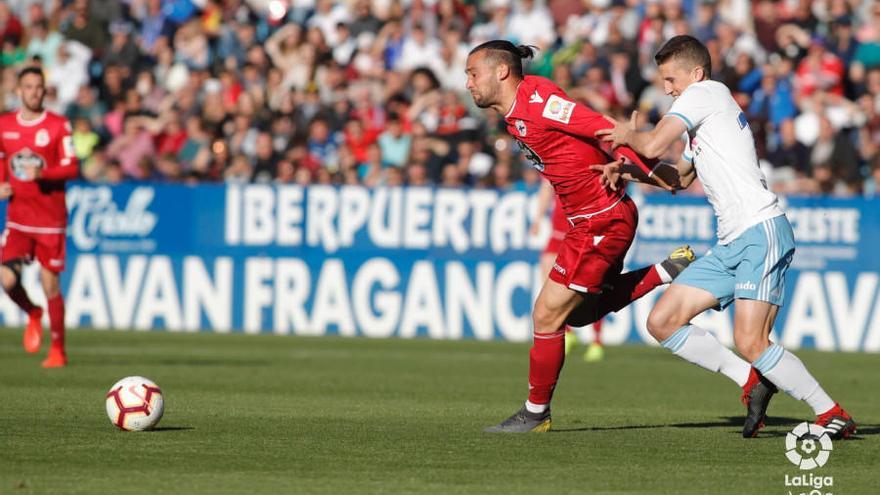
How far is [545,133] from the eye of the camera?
386 inches

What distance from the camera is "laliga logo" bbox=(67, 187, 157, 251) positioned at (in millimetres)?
22062

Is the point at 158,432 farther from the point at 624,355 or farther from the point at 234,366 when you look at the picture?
the point at 624,355

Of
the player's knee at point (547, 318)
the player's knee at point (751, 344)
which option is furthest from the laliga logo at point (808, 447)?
the player's knee at point (547, 318)

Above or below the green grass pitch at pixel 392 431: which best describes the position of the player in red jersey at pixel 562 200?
above

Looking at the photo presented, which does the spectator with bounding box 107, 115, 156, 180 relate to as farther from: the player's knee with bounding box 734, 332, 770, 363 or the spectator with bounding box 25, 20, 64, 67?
the player's knee with bounding box 734, 332, 770, 363

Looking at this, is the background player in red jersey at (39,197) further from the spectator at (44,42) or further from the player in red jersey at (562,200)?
the spectator at (44,42)

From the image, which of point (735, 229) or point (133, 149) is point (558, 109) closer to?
point (735, 229)

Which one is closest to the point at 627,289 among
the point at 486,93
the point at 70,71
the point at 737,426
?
the point at 737,426

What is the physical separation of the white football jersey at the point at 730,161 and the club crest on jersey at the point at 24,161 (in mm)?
7879

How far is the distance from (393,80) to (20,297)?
391 inches

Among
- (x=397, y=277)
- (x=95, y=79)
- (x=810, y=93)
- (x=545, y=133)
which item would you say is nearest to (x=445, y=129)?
(x=397, y=277)

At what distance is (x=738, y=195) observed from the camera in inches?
370

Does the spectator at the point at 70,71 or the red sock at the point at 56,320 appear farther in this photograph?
the spectator at the point at 70,71

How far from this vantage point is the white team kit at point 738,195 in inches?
365
